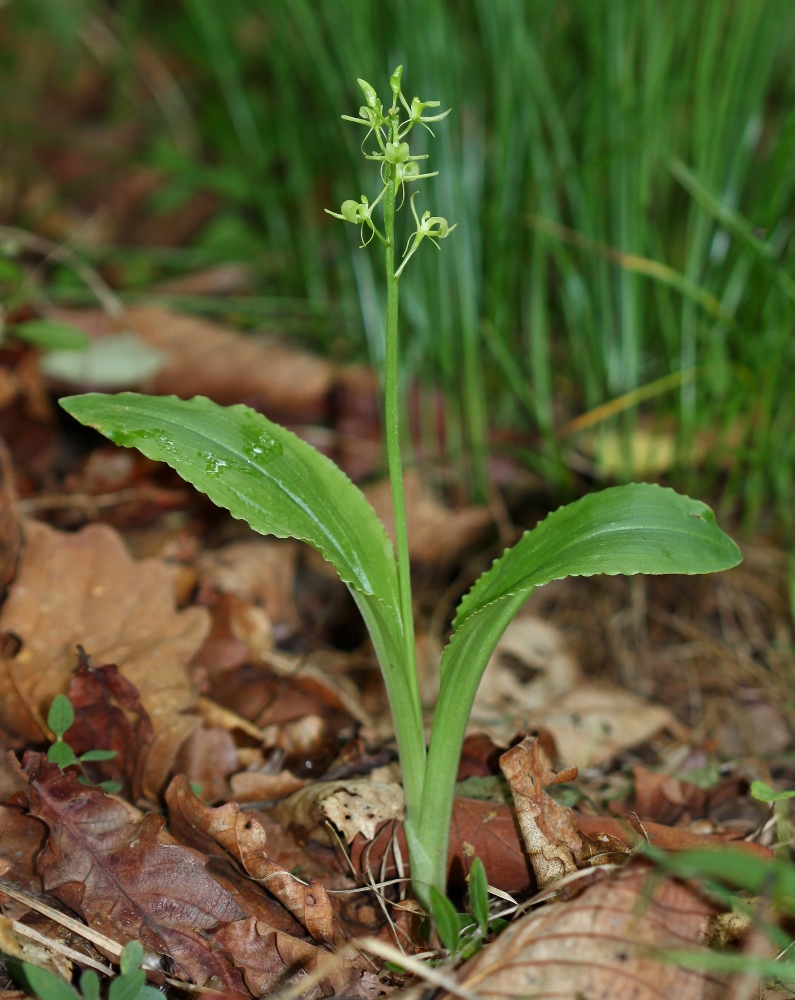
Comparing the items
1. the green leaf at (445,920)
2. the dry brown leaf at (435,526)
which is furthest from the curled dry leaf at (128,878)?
the dry brown leaf at (435,526)

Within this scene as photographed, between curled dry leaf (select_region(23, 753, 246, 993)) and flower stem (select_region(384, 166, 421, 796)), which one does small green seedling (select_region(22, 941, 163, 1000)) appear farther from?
flower stem (select_region(384, 166, 421, 796))

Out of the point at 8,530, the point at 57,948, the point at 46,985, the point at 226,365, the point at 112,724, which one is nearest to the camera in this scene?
the point at 46,985

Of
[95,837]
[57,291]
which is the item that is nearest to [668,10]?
[57,291]

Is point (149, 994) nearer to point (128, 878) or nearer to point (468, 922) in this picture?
point (128, 878)

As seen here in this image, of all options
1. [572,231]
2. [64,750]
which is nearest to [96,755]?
[64,750]

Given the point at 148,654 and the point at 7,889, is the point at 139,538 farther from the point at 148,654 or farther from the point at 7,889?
the point at 7,889

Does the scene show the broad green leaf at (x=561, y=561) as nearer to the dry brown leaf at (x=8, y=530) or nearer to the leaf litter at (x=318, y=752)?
the leaf litter at (x=318, y=752)
